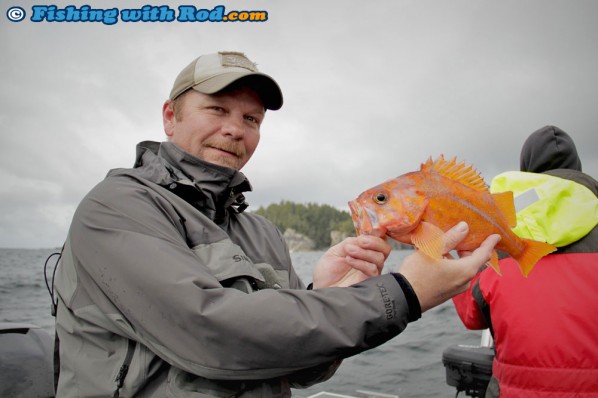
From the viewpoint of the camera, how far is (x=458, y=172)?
9.91 feet

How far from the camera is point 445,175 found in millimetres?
2984

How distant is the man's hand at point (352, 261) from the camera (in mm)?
2475

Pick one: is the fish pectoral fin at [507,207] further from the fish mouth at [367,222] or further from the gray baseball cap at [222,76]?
the gray baseball cap at [222,76]

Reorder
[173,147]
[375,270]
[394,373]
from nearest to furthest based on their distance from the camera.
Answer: [375,270] → [173,147] → [394,373]

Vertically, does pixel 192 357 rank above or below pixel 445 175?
below

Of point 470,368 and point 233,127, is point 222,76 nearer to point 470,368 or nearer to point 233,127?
point 233,127

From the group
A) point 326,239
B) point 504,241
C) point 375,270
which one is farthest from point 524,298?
point 326,239

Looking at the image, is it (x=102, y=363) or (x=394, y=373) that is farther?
(x=394, y=373)

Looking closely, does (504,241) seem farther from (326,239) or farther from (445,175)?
(326,239)

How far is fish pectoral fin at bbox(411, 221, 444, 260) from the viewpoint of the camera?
232 cm

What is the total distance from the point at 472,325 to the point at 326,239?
151m

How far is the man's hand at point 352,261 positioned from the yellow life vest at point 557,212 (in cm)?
172

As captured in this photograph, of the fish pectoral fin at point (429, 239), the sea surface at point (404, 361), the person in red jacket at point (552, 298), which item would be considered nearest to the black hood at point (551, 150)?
the person in red jacket at point (552, 298)

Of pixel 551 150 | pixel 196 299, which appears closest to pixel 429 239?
pixel 196 299
